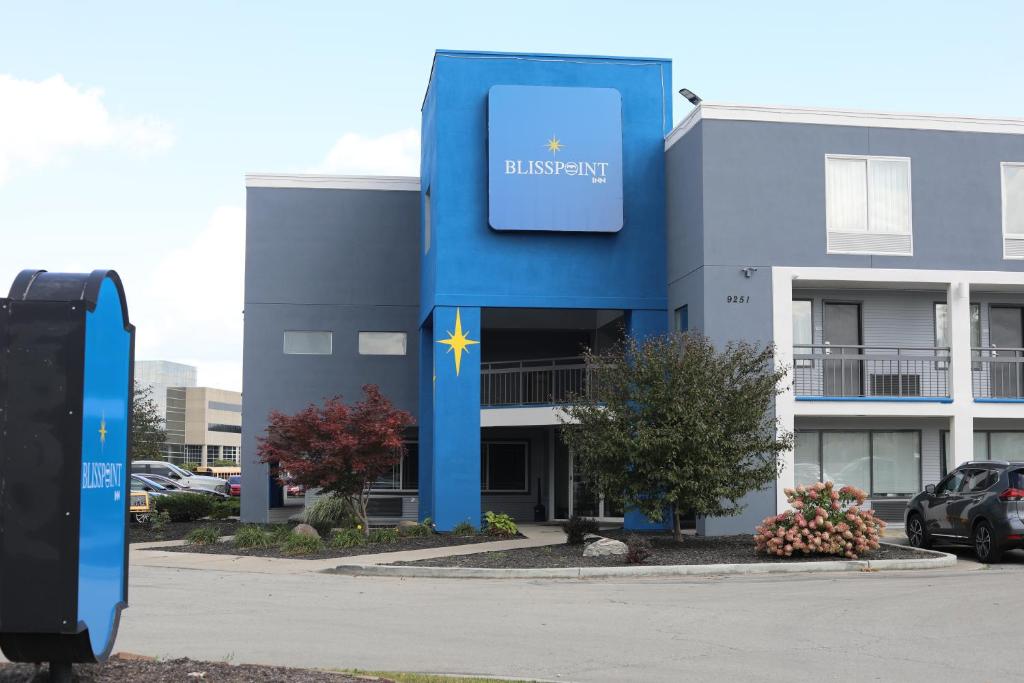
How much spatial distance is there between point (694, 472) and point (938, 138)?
1045cm

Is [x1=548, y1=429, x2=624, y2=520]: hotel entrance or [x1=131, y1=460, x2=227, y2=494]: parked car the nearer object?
[x1=548, y1=429, x2=624, y2=520]: hotel entrance

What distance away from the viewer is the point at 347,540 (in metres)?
21.8

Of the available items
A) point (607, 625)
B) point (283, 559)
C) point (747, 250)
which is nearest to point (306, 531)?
point (283, 559)

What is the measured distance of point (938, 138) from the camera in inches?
987

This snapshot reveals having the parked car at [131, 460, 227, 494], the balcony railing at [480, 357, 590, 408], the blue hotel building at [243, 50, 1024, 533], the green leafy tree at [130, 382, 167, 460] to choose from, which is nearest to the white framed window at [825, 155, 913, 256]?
the blue hotel building at [243, 50, 1024, 533]

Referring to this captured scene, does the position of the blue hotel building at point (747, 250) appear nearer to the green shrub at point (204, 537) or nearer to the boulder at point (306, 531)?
the boulder at point (306, 531)

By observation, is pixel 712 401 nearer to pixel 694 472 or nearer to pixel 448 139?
pixel 694 472

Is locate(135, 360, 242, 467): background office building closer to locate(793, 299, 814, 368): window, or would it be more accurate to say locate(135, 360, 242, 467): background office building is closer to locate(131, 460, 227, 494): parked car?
locate(131, 460, 227, 494): parked car

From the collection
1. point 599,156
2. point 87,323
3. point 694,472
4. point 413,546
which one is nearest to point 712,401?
point 694,472

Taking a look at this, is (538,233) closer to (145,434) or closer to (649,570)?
(649,570)

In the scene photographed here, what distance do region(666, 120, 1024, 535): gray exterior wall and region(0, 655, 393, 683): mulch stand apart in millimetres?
16124

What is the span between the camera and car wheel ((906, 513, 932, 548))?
20.3m

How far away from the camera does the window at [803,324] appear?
2608cm

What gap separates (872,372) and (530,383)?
8.29 meters
